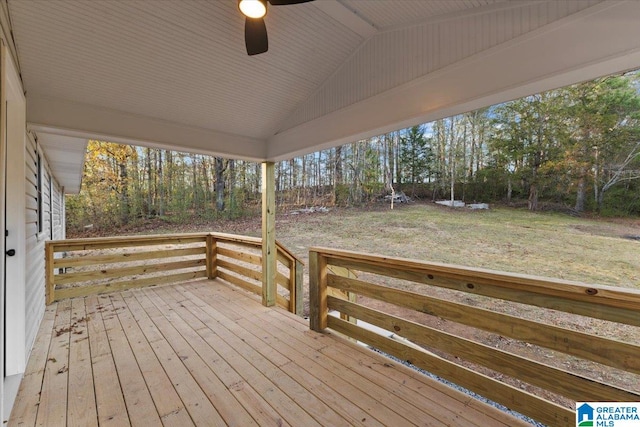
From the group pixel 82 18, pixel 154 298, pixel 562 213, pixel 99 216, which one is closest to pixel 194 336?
pixel 154 298

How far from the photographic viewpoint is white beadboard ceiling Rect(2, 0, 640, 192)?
1364 millimetres

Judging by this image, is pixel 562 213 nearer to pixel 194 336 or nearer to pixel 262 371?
pixel 262 371

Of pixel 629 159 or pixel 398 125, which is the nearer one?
pixel 398 125

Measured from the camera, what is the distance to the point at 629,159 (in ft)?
14.4

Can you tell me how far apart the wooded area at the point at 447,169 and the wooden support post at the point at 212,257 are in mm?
4812

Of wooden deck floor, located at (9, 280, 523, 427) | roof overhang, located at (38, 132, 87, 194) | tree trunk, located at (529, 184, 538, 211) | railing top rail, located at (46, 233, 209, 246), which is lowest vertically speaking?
wooden deck floor, located at (9, 280, 523, 427)

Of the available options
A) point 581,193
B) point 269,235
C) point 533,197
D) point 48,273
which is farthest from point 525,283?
point 533,197

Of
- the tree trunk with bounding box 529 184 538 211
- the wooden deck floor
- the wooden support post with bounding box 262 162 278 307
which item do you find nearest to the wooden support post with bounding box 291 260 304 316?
the wooden support post with bounding box 262 162 278 307

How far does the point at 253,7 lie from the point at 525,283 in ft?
6.64

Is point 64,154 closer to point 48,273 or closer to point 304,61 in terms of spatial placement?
Result: point 48,273

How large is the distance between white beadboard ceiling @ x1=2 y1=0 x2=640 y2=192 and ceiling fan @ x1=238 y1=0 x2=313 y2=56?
1.91 feet

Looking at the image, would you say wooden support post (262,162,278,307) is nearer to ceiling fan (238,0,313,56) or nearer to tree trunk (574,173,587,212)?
ceiling fan (238,0,313,56)

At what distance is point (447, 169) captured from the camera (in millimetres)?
8172

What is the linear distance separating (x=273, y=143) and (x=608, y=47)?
2871mm
